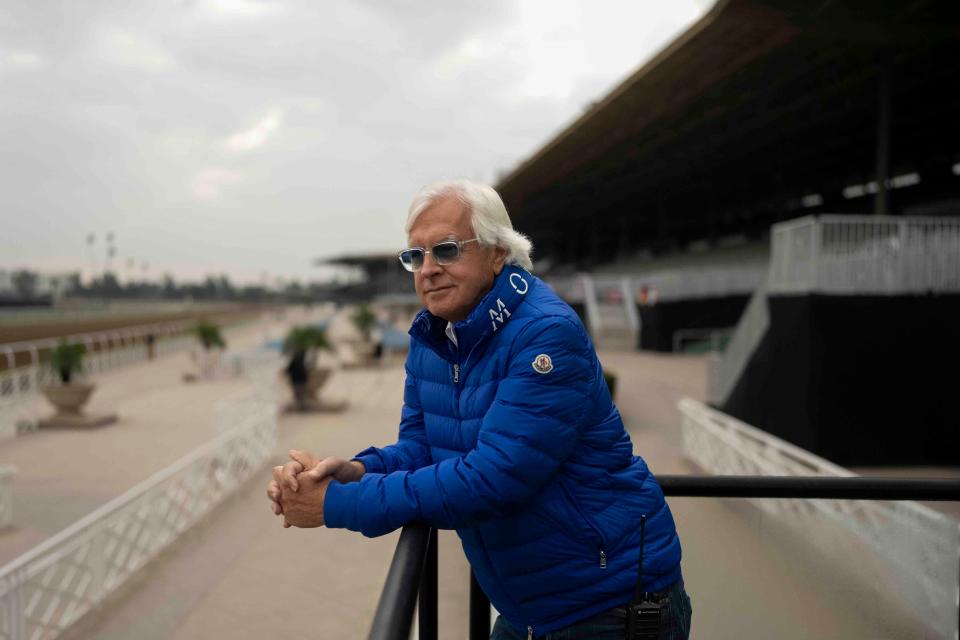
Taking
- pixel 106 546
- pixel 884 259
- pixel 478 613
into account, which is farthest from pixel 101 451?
pixel 884 259

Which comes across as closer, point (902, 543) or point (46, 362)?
point (902, 543)

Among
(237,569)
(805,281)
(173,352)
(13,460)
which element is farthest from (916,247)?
(173,352)

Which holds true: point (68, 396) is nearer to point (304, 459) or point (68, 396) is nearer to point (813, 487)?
point (304, 459)

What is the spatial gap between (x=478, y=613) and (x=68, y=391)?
40.4 ft

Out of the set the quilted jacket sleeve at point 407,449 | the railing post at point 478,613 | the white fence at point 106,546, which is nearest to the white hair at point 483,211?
the quilted jacket sleeve at point 407,449

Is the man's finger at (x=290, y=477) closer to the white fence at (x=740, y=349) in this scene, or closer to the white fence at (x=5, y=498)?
the white fence at (x=5, y=498)

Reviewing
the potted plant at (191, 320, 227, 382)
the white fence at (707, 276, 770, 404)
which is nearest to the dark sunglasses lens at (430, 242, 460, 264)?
the white fence at (707, 276, 770, 404)

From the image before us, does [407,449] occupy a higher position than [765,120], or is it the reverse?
[765,120]

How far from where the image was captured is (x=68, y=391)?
11805 mm

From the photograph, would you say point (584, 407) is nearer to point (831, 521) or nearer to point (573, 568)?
point (573, 568)

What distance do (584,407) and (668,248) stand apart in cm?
4443

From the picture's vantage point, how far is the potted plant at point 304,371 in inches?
523

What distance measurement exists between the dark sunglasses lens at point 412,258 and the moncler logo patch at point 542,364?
1.32 ft

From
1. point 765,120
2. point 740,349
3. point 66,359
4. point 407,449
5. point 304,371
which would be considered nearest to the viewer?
point 407,449
